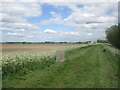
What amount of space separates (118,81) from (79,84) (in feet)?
8.11

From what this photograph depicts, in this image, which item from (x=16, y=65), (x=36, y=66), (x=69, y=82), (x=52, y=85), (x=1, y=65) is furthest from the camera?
(x=36, y=66)

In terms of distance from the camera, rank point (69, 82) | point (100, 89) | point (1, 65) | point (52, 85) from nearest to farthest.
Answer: point (100, 89) < point (52, 85) < point (69, 82) < point (1, 65)

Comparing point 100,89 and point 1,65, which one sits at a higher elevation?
point 1,65

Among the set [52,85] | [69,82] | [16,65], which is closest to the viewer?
[52,85]

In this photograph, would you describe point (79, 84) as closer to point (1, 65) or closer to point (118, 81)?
point (118, 81)

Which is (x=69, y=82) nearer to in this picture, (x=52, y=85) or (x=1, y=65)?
(x=52, y=85)

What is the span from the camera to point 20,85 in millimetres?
10406

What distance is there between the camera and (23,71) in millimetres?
13703

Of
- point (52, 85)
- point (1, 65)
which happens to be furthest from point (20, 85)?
point (1, 65)

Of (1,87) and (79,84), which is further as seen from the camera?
(79,84)

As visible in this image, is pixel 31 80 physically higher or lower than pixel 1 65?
lower

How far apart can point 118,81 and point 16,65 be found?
6.79 m

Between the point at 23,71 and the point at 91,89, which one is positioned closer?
the point at 91,89

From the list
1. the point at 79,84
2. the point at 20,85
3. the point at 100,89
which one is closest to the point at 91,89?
the point at 100,89
